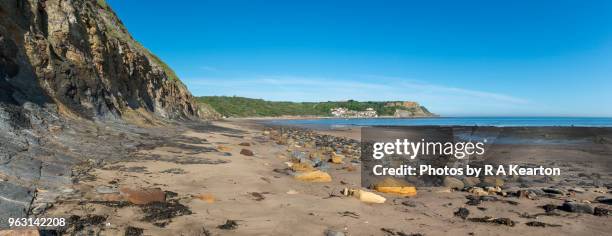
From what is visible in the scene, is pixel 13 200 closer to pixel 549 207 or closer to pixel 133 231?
pixel 133 231

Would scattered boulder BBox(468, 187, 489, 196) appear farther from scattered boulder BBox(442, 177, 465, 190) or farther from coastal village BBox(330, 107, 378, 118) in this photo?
coastal village BBox(330, 107, 378, 118)

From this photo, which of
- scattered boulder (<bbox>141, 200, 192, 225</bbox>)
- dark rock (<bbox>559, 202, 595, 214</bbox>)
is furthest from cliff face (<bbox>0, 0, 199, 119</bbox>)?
dark rock (<bbox>559, 202, 595, 214</bbox>)

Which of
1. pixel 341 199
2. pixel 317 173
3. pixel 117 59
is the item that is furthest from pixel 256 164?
pixel 117 59

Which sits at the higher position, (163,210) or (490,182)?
(163,210)

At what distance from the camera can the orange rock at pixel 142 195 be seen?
591 cm

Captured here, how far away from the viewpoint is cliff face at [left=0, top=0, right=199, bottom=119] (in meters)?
11.4

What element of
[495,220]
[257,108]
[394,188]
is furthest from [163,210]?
[257,108]

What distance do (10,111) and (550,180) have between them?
15932mm

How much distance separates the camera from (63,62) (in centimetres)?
1566

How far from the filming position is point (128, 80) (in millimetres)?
26688

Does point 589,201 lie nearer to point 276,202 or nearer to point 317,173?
point 317,173

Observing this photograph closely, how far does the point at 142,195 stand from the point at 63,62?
42.6 ft

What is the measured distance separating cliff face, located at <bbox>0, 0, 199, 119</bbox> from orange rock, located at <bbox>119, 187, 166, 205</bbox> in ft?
16.9

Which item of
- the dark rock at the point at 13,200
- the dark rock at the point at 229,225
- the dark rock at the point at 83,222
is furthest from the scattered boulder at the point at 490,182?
the dark rock at the point at 13,200
